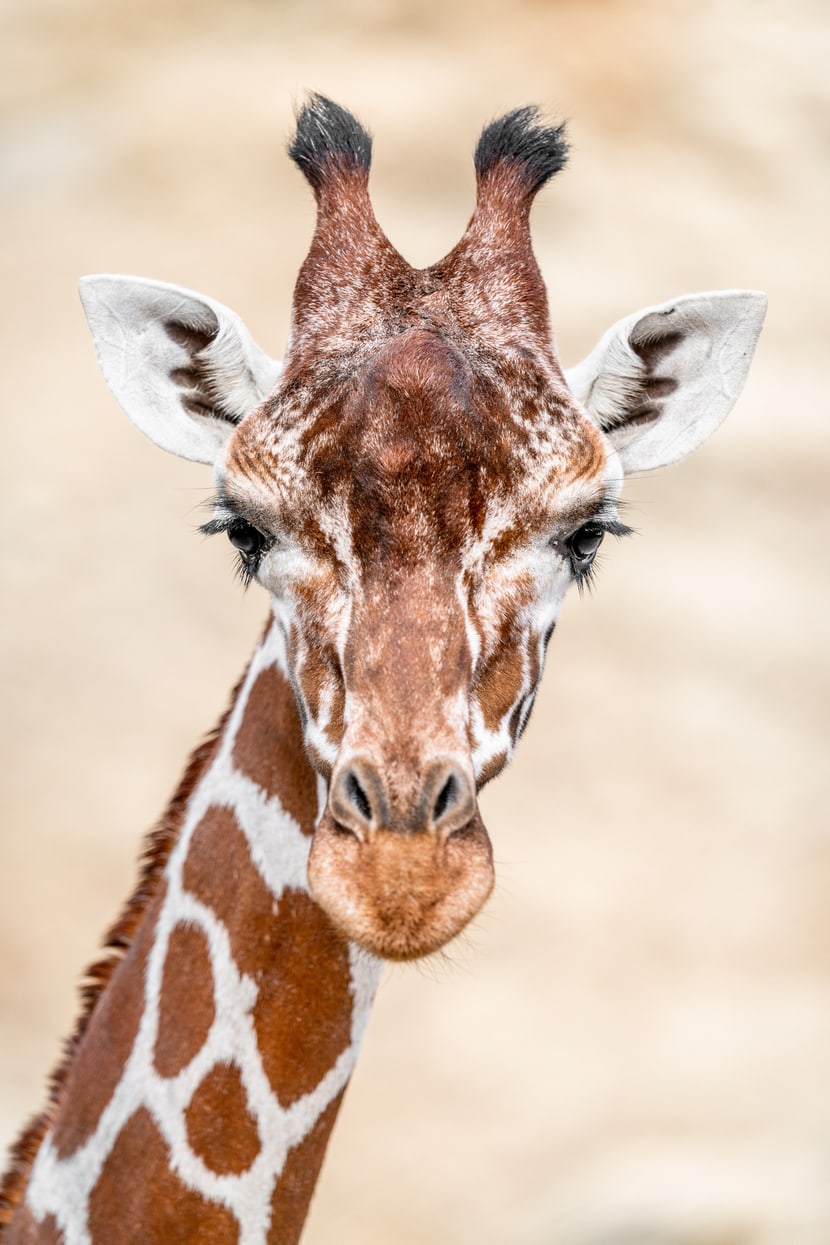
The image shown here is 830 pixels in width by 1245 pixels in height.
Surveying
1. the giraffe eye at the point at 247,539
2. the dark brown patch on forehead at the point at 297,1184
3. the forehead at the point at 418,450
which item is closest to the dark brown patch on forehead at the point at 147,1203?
the dark brown patch on forehead at the point at 297,1184

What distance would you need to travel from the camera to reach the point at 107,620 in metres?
12.7

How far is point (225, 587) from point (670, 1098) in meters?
5.37

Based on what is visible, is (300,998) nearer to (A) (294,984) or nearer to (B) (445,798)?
(A) (294,984)

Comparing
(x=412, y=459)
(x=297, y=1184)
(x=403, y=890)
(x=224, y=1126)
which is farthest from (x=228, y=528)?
(x=297, y=1184)

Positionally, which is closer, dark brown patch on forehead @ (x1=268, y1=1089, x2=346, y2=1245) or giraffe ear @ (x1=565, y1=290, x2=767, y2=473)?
dark brown patch on forehead @ (x1=268, y1=1089, x2=346, y2=1245)

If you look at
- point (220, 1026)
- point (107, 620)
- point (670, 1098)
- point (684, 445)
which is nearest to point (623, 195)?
point (107, 620)

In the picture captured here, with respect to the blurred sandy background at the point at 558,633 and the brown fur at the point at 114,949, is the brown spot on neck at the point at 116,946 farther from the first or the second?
the blurred sandy background at the point at 558,633

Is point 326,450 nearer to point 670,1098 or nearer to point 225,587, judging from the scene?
point 670,1098

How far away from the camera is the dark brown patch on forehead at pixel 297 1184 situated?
12.1ft

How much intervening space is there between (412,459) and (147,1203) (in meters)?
1.89

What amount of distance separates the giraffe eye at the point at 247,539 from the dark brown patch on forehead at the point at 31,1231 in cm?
177

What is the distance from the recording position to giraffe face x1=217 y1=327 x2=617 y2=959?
2.94 metres

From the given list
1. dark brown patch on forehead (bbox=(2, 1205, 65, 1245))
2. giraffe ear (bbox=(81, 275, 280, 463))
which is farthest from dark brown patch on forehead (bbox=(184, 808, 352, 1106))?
giraffe ear (bbox=(81, 275, 280, 463))

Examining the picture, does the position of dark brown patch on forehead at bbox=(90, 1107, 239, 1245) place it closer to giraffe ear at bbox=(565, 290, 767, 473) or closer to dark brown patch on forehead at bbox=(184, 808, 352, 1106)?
dark brown patch on forehead at bbox=(184, 808, 352, 1106)
